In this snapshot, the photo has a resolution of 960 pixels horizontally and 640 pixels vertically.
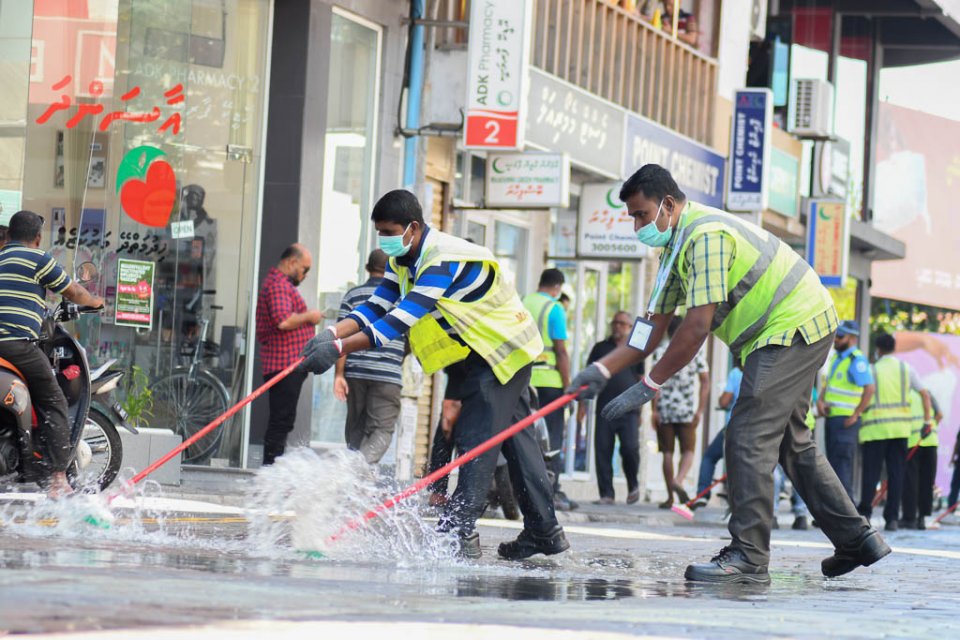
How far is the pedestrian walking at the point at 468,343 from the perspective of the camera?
8117 mm

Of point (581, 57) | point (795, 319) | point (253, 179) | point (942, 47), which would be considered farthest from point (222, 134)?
point (942, 47)

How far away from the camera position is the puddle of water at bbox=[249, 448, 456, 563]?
7734mm

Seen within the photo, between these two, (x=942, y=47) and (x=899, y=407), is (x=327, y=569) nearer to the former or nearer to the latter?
(x=899, y=407)

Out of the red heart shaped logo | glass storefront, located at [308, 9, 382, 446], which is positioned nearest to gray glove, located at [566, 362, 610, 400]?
the red heart shaped logo

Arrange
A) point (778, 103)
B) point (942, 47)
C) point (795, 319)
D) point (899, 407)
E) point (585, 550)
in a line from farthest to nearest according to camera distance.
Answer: point (942, 47) < point (778, 103) < point (899, 407) < point (585, 550) < point (795, 319)

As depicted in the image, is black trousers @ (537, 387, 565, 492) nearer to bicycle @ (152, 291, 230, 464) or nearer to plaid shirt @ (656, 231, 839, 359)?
bicycle @ (152, 291, 230, 464)

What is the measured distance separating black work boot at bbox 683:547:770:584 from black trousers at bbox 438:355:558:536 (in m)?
0.89

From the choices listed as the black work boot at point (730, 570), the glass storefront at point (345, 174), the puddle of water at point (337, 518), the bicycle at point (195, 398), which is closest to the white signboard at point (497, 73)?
the glass storefront at point (345, 174)

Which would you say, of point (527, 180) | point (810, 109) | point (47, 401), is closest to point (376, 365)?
point (47, 401)

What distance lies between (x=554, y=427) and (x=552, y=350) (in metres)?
0.75

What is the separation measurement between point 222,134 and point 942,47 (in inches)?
874

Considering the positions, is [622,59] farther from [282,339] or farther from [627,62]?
[282,339]

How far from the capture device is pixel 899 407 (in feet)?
58.7

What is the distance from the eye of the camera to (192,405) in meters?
15.2
